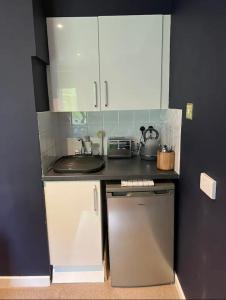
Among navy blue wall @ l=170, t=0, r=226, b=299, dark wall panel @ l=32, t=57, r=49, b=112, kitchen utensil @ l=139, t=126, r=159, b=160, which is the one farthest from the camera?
kitchen utensil @ l=139, t=126, r=159, b=160

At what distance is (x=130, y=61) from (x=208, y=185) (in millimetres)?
1201

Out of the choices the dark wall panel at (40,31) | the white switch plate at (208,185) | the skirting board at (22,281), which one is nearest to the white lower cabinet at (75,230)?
the skirting board at (22,281)

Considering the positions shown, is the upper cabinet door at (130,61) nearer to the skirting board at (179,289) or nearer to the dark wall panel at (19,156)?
the dark wall panel at (19,156)

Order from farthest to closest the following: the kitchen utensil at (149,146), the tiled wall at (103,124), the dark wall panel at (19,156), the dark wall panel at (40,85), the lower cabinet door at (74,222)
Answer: the tiled wall at (103,124) < the kitchen utensil at (149,146) < the lower cabinet door at (74,222) < the dark wall panel at (40,85) < the dark wall panel at (19,156)

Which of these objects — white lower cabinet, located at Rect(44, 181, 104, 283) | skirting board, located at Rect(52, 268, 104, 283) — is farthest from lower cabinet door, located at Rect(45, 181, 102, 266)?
skirting board, located at Rect(52, 268, 104, 283)

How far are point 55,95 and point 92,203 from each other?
0.95m

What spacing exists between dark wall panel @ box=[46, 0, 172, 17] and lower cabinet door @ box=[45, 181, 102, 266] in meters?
1.35

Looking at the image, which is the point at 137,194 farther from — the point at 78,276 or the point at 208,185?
the point at 78,276

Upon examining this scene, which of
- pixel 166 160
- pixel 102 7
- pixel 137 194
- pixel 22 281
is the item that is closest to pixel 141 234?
pixel 137 194

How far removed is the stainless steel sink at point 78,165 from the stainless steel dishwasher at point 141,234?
23 cm

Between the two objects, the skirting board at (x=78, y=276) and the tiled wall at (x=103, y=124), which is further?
the tiled wall at (x=103, y=124)

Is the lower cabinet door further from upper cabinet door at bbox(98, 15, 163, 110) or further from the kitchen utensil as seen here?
upper cabinet door at bbox(98, 15, 163, 110)

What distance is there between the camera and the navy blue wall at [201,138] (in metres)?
1.05

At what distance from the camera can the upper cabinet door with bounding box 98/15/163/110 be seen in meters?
1.79
